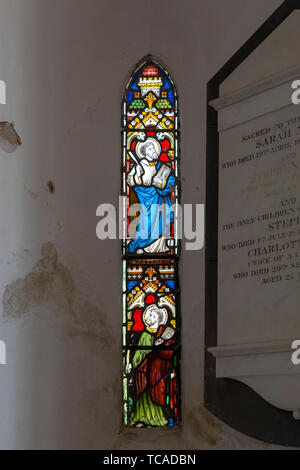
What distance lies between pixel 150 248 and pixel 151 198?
34cm

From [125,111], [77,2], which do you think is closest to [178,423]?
[125,111]

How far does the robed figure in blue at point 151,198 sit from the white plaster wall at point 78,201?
0.14 meters

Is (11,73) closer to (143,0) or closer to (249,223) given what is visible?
(143,0)

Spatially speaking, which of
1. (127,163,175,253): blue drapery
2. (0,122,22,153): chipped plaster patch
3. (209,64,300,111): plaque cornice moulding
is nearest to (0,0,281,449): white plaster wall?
(0,122,22,153): chipped plaster patch

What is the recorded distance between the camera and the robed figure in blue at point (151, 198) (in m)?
7.72

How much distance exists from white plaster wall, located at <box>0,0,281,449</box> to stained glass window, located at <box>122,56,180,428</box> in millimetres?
78

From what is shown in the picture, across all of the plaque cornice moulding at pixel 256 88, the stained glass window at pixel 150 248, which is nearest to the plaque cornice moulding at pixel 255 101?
the plaque cornice moulding at pixel 256 88

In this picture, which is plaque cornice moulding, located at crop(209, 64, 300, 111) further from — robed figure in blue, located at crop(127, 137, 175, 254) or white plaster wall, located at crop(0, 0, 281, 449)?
robed figure in blue, located at crop(127, 137, 175, 254)

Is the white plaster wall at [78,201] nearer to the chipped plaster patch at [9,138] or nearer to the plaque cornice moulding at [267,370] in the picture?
the chipped plaster patch at [9,138]

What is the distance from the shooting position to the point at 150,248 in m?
7.71

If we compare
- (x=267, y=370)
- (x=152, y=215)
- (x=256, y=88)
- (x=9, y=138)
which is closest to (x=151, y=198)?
(x=152, y=215)

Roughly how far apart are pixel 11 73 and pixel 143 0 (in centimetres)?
119

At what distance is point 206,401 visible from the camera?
7.15 meters

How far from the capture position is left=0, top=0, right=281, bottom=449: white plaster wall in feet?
23.7
